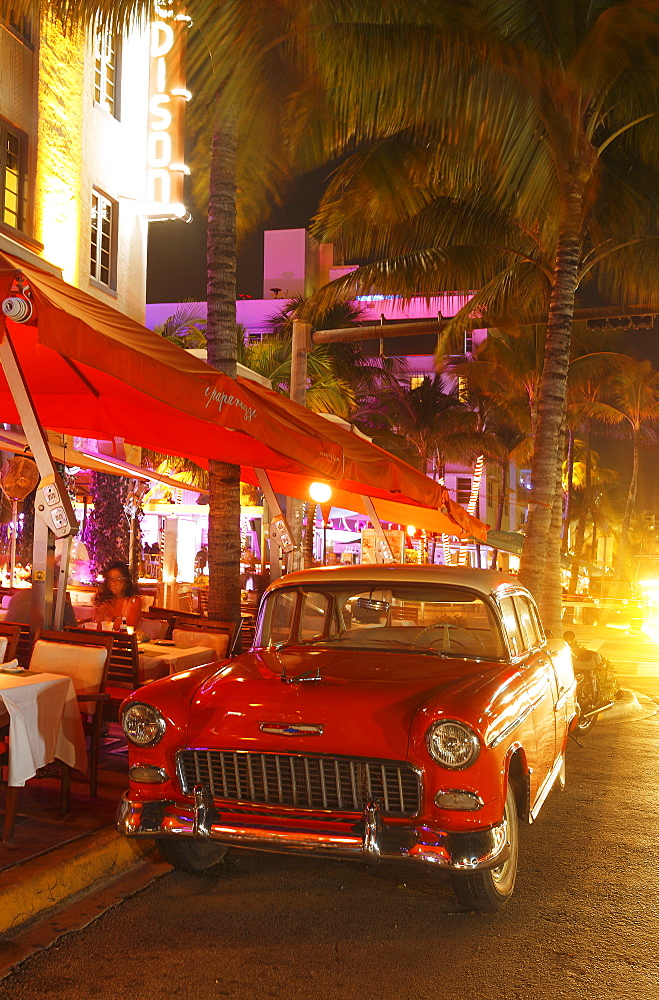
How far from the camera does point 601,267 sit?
56.6 feet

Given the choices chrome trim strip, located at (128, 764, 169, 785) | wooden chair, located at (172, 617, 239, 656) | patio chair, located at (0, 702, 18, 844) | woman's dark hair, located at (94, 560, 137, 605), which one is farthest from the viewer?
woman's dark hair, located at (94, 560, 137, 605)

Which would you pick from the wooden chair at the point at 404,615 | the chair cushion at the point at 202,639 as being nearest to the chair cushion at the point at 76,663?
the wooden chair at the point at 404,615

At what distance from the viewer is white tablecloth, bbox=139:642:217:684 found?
787cm

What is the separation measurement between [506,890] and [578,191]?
11.5 m

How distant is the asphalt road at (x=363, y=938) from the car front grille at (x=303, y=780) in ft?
1.30

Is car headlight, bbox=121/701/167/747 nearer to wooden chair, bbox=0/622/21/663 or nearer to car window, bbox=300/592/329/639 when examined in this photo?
car window, bbox=300/592/329/639

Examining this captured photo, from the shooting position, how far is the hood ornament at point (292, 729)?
4.55 metres

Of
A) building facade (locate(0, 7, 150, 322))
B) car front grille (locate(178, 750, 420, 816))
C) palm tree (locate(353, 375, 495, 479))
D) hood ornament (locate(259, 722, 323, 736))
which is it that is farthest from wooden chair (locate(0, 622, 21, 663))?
palm tree (locate(353, 375, 495, 479))

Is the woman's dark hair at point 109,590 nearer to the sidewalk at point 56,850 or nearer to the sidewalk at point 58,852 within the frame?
the sidewalk at point 58,852

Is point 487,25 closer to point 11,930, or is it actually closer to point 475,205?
point 475,205

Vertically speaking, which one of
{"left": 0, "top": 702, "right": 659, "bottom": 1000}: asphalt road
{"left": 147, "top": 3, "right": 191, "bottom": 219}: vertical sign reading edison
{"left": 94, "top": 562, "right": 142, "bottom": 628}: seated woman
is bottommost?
{"left": 0, "top": 702, "right": 659, "bottom": 1000}: asphalt road

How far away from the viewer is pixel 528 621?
6543 mm

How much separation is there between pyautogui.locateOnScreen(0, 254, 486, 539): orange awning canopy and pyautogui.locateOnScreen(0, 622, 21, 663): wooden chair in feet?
6.63

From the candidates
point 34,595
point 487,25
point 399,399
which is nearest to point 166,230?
point 399,399
